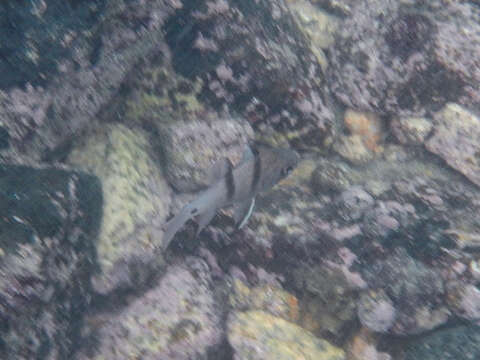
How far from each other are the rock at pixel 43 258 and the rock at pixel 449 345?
275 cm

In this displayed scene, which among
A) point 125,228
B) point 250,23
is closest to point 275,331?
point 125,228

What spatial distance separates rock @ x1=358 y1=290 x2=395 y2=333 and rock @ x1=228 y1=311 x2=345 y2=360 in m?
0.42

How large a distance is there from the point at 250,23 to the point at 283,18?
540 mm

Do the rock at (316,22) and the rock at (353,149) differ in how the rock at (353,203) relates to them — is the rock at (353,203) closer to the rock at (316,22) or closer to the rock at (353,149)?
the rock at (353,149)

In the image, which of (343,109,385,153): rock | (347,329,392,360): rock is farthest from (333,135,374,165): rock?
(347,329,392,360): rock

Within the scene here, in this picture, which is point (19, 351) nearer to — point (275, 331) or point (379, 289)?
point (275, 331)

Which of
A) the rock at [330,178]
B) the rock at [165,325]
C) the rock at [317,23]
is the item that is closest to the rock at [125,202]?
the rock at [165,325]

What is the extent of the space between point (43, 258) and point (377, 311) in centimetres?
272

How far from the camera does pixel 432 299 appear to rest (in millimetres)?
3582

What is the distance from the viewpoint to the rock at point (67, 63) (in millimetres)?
3334

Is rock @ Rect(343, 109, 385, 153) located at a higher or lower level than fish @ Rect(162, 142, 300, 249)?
higher

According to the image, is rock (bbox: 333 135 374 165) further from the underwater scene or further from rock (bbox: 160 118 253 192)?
rock (bbox: 160 118 253 192)

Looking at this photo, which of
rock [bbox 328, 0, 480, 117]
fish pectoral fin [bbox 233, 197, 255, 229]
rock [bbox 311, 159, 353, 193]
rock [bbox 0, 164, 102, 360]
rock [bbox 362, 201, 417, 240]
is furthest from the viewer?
rock [bbox 328, 0, 480, 117]

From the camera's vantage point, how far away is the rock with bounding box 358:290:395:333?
360 cm
